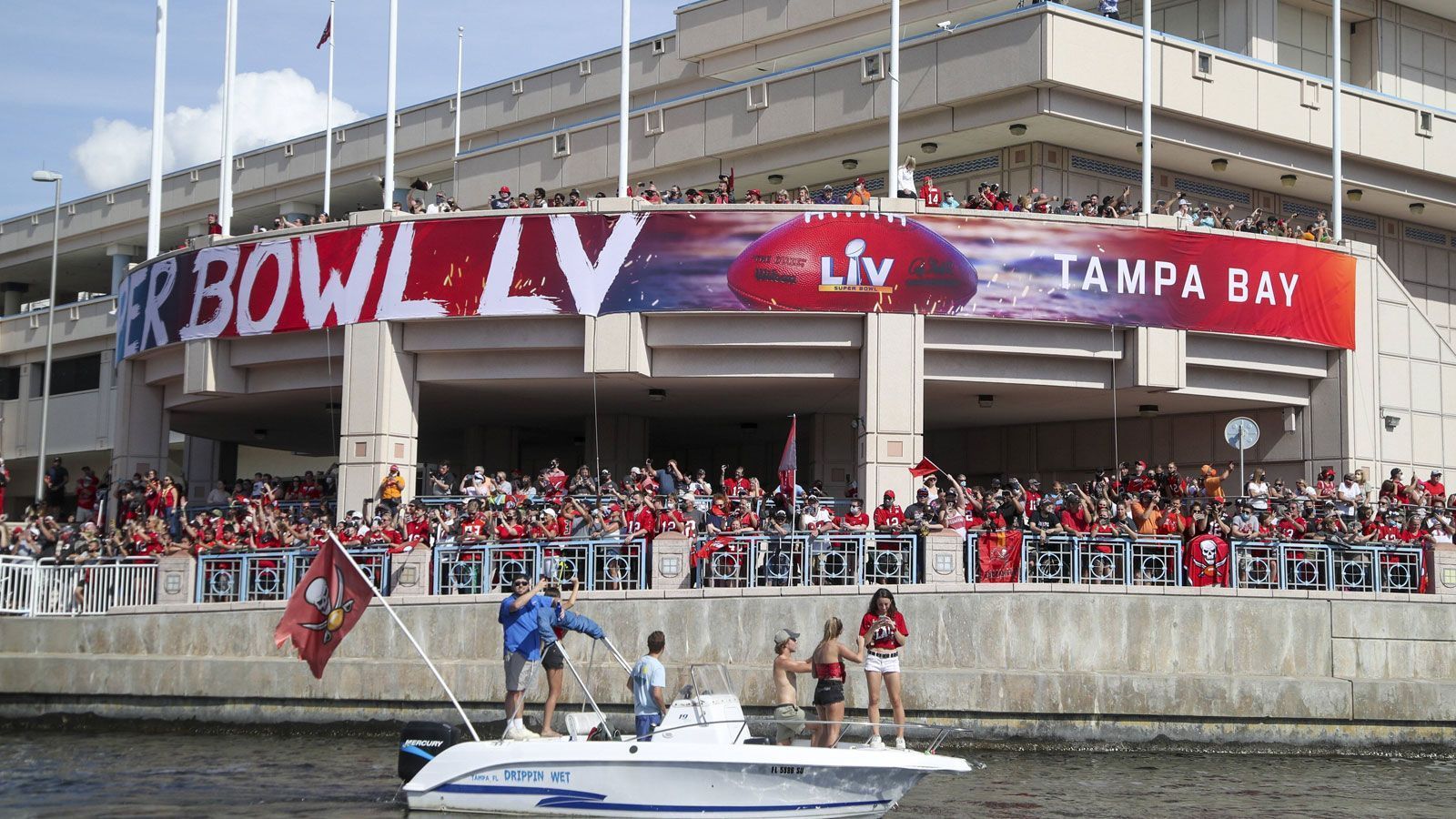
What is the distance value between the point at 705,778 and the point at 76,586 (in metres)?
14.5

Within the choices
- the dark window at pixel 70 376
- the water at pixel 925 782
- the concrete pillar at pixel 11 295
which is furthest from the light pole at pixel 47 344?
the water at pixel 925 782

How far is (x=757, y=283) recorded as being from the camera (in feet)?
93.2

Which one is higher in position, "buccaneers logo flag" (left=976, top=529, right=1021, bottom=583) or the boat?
"buccaneers logo flag" (left=976, top=529, right=1021, bottom=583)

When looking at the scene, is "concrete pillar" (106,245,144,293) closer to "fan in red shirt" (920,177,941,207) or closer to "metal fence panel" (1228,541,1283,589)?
"fan in red shirt" (920,177,941,207)

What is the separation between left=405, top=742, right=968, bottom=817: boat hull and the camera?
15.4 metres

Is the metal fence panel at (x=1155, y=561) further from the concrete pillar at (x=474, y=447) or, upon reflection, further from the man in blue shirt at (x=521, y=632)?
the concrete pillar at (x=474, y=447)

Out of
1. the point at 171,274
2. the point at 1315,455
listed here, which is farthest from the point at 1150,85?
the point at 171,274

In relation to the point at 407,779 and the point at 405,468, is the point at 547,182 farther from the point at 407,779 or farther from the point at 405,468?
Result: the point at 407,779

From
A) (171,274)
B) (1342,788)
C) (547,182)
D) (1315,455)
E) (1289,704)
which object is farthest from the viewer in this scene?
(547,182)

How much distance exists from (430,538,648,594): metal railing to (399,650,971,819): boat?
24.9ft

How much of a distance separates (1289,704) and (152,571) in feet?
54.9

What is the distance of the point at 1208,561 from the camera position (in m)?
23.5

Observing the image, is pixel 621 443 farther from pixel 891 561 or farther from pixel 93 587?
pixel 891 561

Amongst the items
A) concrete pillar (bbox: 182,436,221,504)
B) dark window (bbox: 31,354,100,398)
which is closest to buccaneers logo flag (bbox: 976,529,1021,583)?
concrete pillar (bbox: 182,436,221,504)
